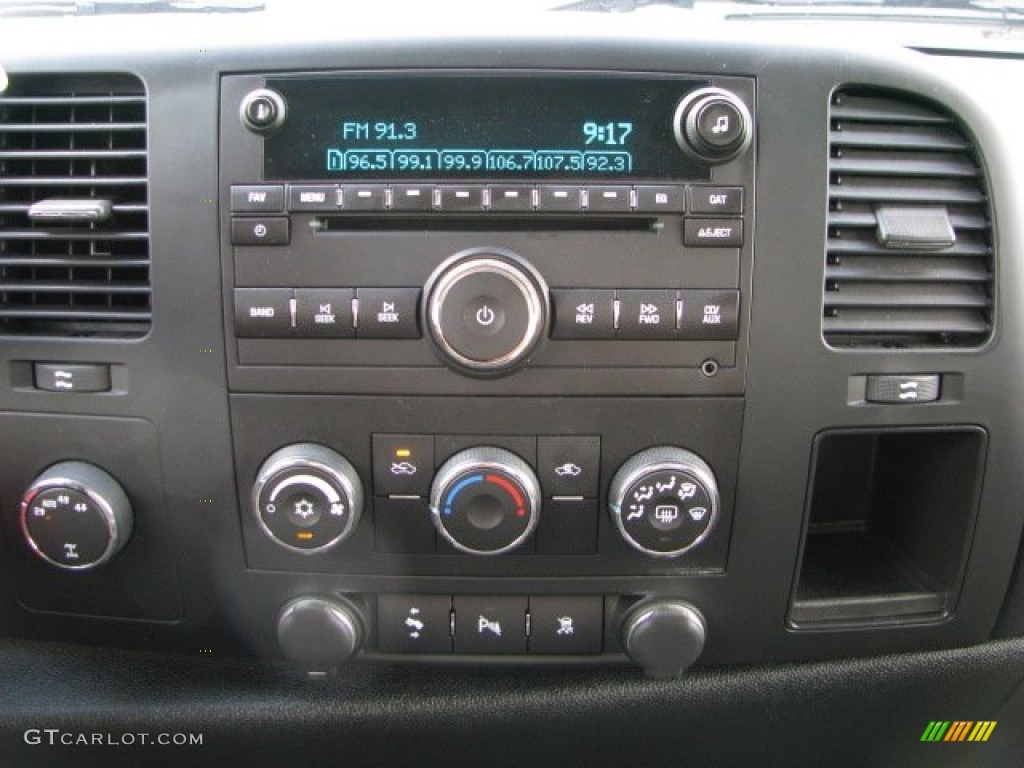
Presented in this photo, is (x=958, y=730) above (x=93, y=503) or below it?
below

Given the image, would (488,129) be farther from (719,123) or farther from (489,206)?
(719,123)

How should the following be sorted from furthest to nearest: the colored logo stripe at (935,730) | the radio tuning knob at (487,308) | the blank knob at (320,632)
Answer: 1. the colored logo stripe at (935,730)
2. the blank knob at (320,632)
3. the radio tuning knob at (487,308)

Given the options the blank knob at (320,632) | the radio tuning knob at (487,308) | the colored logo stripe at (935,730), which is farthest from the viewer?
the colored logo stripe at (935,730)

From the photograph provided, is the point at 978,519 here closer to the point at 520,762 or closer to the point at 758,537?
the point at 758,537

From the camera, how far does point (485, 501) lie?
1.06 metres

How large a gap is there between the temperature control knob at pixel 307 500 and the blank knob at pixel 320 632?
0.32ft

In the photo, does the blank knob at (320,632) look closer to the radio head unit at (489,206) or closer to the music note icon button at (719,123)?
the radio head unit at (489,206)

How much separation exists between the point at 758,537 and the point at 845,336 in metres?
0.28

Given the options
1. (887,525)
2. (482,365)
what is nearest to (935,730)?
(887,525)

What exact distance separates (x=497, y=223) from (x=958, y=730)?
1038 mm

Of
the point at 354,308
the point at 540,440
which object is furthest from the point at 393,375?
the point at 540,440

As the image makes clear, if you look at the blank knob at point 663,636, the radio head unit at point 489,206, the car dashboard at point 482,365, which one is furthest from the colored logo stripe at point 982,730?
the radio head unit at point 489,206

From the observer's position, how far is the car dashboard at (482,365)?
1031 mm

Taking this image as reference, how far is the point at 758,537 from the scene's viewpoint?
3.77 ft
